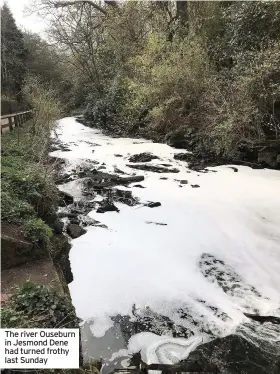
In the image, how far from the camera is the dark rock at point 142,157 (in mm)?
12300

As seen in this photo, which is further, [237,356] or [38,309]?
[237,356]

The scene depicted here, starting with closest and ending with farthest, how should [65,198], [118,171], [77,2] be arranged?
1. [65,198]
2. [118,171]
3. [77,2]

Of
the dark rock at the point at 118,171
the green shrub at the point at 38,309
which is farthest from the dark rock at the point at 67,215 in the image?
the green shrub at the point at 38,309

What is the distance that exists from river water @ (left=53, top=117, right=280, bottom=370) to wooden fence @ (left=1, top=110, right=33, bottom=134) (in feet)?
19.5

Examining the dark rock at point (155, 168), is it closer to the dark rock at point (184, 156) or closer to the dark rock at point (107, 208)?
the dark rock at point (184, 156)

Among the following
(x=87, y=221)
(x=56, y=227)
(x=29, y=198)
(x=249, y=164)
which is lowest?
(x=87, y=221)

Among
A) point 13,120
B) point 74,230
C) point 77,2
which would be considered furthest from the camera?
point 77,2

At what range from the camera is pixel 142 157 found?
1253 centimetres

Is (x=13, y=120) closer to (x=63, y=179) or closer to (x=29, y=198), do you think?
(x=63, y=179)

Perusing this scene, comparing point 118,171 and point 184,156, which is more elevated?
point 184,156

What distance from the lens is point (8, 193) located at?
5.61m

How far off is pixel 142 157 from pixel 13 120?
759cm

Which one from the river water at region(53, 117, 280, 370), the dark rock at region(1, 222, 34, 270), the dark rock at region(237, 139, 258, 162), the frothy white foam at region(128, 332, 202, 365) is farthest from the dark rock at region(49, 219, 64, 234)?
the dark rock at region(237, 139, 258, 162)

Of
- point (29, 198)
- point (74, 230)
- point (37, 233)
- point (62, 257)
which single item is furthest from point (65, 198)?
point (37, 233)
